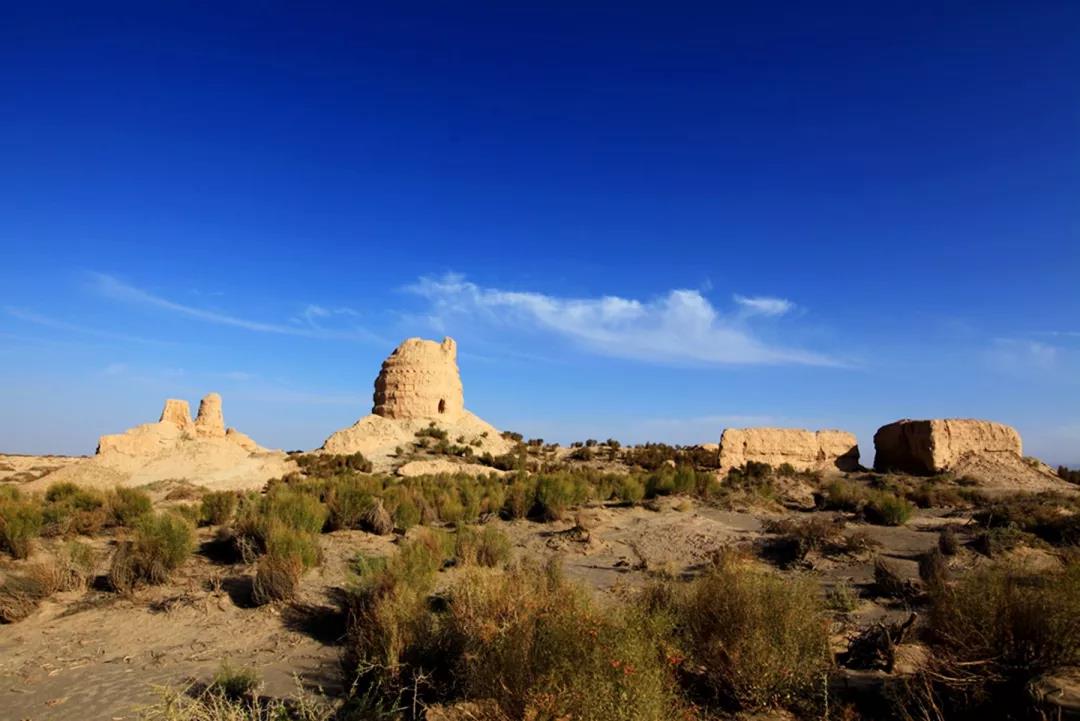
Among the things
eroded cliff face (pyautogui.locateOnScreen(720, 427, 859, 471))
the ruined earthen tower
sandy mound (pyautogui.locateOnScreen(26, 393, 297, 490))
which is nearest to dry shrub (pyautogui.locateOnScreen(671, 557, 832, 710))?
eroded cliff face (pyautogui.locateOnScreen(720, 427, 859, 471))

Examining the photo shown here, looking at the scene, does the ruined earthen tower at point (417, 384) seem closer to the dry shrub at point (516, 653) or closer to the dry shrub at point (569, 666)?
the dry shrub at point (516, 653)

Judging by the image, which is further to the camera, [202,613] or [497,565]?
[497,565]

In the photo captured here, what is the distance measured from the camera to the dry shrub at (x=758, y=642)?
483cm

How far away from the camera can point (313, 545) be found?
1001 centimetres

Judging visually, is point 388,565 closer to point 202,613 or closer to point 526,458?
point 202,613

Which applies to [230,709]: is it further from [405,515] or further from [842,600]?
[405,515]

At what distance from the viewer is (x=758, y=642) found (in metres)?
4.87

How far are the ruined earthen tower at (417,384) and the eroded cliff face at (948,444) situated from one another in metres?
23.3

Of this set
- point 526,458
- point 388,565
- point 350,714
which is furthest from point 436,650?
point 526,458

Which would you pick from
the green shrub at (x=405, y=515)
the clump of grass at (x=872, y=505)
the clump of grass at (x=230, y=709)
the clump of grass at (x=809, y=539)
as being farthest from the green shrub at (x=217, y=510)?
the clump of grass at (x=872, y=505)

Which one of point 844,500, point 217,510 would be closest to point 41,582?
point 217,510

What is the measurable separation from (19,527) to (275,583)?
6.07m

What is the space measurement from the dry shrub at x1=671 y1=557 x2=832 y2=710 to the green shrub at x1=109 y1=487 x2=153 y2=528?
466 inches

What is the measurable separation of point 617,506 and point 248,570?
36.5 feet
